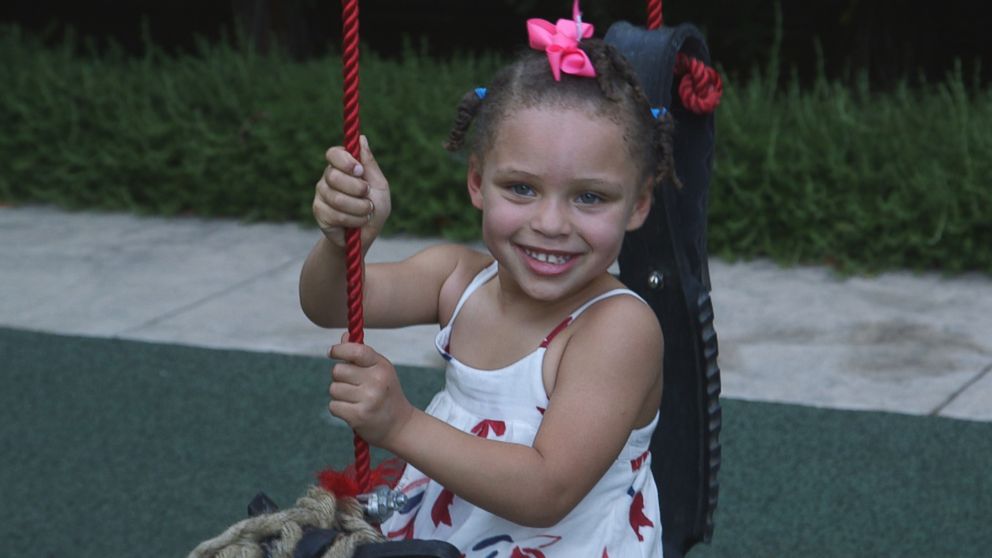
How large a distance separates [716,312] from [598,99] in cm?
316

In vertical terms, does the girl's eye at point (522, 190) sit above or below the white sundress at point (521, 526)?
above

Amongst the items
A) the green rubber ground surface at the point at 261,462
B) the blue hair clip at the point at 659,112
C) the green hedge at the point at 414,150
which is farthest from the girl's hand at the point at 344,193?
the green hedge at the point at 414,150

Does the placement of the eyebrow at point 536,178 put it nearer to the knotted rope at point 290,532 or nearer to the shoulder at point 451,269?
the shoulder at point 451,269

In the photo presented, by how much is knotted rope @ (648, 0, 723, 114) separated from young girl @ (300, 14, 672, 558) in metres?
0.14

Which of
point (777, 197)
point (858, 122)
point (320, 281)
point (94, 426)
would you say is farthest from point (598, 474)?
point (858, 122)

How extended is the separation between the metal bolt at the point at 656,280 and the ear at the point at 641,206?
0.10 meters

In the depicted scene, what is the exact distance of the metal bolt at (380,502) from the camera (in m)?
1.77

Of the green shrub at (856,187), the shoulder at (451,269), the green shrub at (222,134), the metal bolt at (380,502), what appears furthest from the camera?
the green shrub at (222,134)

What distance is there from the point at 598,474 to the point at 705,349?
31cm

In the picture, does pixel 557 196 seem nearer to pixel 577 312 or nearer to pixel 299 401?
pixel 577 312

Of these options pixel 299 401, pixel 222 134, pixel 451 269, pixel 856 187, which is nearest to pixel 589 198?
pixel 451 269

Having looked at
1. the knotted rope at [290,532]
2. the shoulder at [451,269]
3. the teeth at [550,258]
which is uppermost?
the teeth at [550,258]

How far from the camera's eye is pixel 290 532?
1.67 metres

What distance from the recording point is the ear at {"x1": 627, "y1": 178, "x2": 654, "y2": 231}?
197 centimetres
